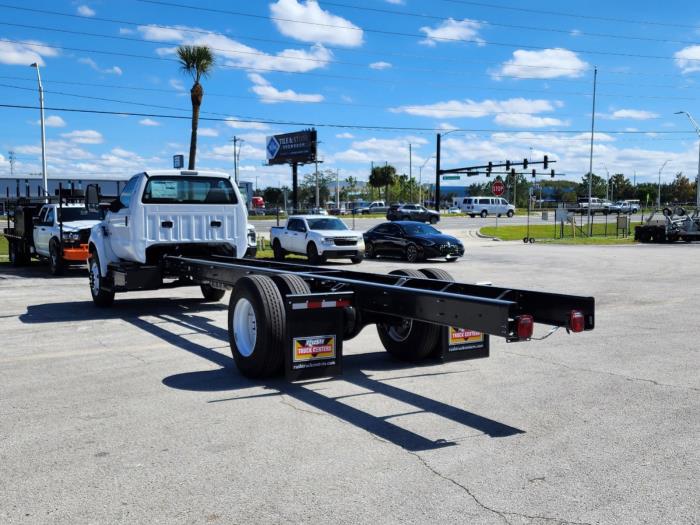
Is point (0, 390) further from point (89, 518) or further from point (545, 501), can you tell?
point (545, 501)

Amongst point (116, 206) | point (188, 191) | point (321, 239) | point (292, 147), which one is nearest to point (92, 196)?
point (116, 206)

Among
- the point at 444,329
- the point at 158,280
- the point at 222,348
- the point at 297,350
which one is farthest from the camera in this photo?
the point at 158,280

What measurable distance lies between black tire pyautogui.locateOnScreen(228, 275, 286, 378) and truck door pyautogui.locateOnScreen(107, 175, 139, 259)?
189 inches

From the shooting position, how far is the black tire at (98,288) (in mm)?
12148

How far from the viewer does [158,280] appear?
1115 centimetres

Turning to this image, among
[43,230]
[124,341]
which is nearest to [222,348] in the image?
[124,341]

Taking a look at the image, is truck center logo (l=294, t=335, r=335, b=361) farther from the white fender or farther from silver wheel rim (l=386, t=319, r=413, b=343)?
the white fender

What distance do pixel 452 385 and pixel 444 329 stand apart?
57 cm

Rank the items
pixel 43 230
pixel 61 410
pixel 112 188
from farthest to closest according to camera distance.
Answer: pixel 112 188 < pixel 43 230 < pixel 61 410

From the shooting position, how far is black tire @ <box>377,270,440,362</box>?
301 inches

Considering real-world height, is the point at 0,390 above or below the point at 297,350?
below

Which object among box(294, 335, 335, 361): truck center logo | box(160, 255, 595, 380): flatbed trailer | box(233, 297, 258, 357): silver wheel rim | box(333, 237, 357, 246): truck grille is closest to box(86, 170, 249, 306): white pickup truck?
box(160, 255, 595, 380): flatbed trailer

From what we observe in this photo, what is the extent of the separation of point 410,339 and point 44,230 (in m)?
14.7

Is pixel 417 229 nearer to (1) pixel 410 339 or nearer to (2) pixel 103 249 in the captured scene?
(2) pixel 103 249
